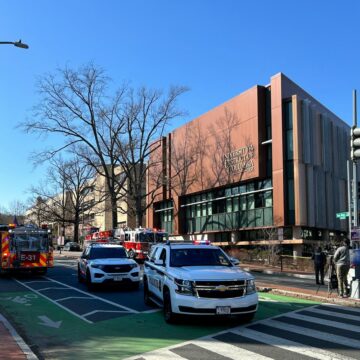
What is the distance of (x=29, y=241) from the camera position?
80.6 feet

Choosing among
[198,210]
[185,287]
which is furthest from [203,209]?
[185,287]

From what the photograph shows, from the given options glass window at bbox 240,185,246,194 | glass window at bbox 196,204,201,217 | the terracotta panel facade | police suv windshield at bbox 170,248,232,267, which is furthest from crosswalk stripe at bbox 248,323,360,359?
glass window at bbox 196,204,201,217

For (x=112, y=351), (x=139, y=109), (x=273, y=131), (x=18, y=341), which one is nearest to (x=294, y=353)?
(x=112, y=351)

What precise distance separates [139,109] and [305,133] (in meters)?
21.6

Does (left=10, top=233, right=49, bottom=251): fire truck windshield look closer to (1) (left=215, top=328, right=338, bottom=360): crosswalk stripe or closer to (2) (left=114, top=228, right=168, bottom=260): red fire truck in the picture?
(2) (left=114, top=228, right=168, bottom=260): red fire truck

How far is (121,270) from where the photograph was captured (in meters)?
18.2

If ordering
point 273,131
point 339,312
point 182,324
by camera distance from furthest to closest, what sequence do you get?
point 273,131 → point 339,312 → point 182,324

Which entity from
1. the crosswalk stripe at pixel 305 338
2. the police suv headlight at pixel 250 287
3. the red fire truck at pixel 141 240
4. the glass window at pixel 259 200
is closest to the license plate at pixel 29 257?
the red fire truck at pixel 141 240

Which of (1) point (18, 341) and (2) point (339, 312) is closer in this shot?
(1) point (18, 341)

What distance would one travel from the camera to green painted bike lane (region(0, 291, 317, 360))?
898 centimetres

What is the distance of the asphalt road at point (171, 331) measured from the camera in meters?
8.60

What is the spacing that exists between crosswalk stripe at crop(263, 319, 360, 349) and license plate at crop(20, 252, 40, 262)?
15.4 metres

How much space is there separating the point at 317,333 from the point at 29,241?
17.4 metres

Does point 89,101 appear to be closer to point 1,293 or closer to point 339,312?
point 1,293
